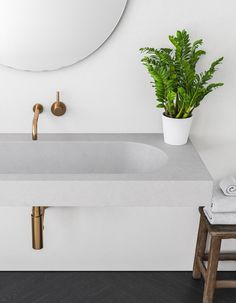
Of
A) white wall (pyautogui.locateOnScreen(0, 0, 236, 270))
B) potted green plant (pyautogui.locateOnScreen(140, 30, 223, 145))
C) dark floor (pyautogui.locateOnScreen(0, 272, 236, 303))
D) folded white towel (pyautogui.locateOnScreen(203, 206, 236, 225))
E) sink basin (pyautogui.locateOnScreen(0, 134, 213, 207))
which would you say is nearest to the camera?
sink basin (pyautogui.locateOnScreen(0, 134, 213, 207))

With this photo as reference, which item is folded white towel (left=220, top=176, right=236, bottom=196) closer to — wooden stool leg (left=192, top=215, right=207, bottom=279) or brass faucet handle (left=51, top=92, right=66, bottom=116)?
wooden stool leg (left=192, top=215, right=207, bottom=279)

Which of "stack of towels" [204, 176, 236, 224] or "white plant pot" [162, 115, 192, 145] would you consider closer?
"white plant pot" [162, 115, 192, 145]

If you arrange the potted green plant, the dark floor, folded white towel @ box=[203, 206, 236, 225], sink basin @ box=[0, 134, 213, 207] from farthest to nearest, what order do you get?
1. the dark floor
2. folded white towel @ box=[203, 206, 236, 225]
3. the potted green plant
4. sink basin @ box=[0, 134, 213, 207]

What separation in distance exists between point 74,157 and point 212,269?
34.4 inches

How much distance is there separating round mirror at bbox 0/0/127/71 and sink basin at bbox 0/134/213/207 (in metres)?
0.38

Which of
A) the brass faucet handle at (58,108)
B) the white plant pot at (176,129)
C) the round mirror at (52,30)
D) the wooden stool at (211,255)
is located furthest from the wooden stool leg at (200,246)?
the round mirror at (52,30)

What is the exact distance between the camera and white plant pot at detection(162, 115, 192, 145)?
7.10ft

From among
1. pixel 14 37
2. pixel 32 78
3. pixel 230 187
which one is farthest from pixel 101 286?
pixel 14 37

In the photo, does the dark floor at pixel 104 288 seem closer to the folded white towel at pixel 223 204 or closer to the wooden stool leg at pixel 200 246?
the wooden stool leg at pixel 200 246

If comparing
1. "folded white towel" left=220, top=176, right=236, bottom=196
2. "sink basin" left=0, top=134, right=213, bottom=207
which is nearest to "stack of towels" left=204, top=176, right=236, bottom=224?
"folded white towel" left=220, top=176, right=236, bottom=196

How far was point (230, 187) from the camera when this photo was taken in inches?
91.7

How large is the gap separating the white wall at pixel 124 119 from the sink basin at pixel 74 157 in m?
0.17

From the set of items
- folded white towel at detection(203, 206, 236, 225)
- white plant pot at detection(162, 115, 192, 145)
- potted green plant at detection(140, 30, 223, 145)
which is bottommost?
folded white towel at detection(203, 206, 236, 225)

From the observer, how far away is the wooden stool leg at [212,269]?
233cm
